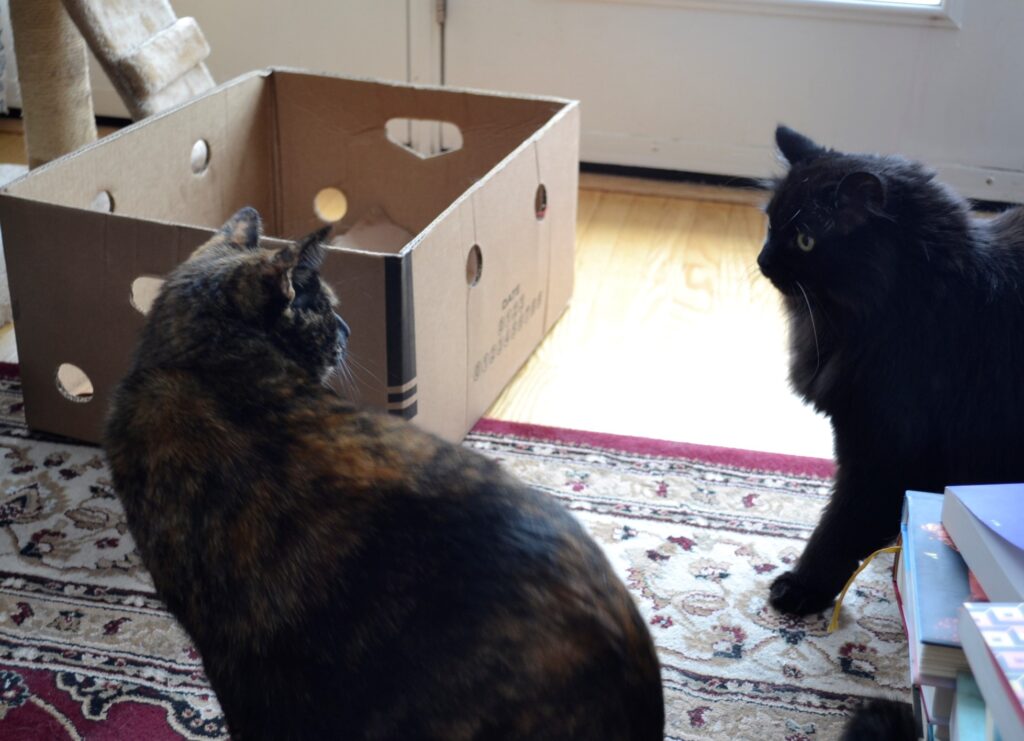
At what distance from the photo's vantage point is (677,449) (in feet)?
5.56

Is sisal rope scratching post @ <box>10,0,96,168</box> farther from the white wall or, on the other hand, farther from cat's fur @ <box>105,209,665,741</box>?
cat's fur @ <box>105,209,665,741</box>

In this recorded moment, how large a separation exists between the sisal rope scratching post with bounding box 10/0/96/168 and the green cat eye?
55.8 inches

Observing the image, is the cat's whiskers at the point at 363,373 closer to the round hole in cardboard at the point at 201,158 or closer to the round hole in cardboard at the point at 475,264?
the round hole in cardboard at the point at 475,264

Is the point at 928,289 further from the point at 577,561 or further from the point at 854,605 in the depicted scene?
the point at 577,561

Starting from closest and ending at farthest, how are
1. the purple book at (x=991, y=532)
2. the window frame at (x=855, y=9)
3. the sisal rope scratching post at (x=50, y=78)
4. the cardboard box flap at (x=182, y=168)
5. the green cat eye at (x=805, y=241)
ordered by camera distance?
1. the purple book at (x=991, y=532)
2. the green cat eye at (x=805, y=241)
3. the cardboard box flap at (x=182, y=168)
4. the sisal rope scratching post at (x=50, y=78)
5. the window frame at (x=855, y=9)

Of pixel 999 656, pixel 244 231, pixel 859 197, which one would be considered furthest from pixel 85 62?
pixel 999 656

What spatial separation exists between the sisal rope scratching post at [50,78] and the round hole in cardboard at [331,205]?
448mm

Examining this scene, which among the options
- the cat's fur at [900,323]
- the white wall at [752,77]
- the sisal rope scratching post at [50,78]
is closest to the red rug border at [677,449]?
the cat's fur at [900,323]

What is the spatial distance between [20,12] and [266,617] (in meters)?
1.52

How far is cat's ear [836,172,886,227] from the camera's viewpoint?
1172mm

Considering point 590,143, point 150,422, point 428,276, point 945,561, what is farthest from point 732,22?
point 150,422

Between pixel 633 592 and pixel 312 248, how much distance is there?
2.07 feet

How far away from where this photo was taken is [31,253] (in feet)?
4.93

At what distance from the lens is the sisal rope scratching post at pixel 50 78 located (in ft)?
6.39
